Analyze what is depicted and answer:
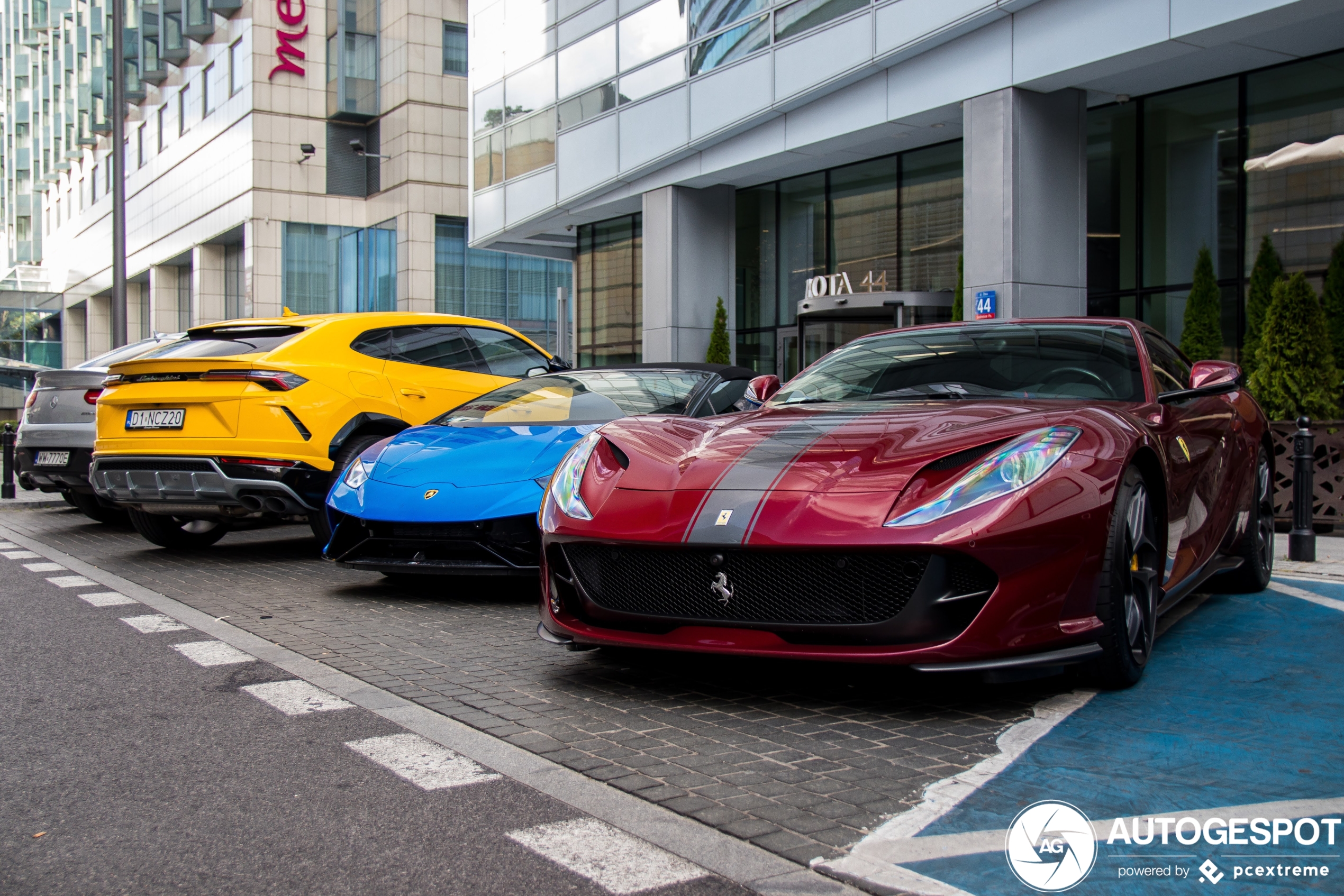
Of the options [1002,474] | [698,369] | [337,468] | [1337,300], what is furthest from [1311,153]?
[337,468]

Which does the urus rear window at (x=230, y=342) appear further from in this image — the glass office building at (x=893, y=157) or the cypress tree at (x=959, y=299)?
the cypress tree at (x=959, y=299)

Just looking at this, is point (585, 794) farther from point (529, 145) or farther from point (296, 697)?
point (529, 145)

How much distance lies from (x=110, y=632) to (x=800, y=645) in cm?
358

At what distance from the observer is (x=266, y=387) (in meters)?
7.36

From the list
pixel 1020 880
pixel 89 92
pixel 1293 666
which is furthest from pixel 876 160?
pixel 89 92

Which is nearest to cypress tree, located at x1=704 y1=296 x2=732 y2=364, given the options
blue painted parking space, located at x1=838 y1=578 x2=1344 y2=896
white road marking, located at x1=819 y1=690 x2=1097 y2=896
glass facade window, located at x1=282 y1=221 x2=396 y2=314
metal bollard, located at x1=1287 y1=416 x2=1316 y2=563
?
metal bollard, located at x1=1287 y1=416 x2=1316 y2=563

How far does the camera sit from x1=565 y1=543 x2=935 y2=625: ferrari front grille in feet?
11.7

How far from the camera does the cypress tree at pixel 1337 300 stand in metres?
12.8

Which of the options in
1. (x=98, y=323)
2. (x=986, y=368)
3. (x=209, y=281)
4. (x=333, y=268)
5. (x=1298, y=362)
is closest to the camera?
(x=986, y=368)

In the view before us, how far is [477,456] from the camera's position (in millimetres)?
6215

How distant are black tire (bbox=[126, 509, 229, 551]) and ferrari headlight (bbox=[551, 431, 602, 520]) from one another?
487cm

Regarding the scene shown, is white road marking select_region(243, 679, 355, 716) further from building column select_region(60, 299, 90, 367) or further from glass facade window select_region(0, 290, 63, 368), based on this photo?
building column select_region(60, 299, 90, 367)

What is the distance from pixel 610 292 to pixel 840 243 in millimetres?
6944

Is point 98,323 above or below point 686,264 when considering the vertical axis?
above
